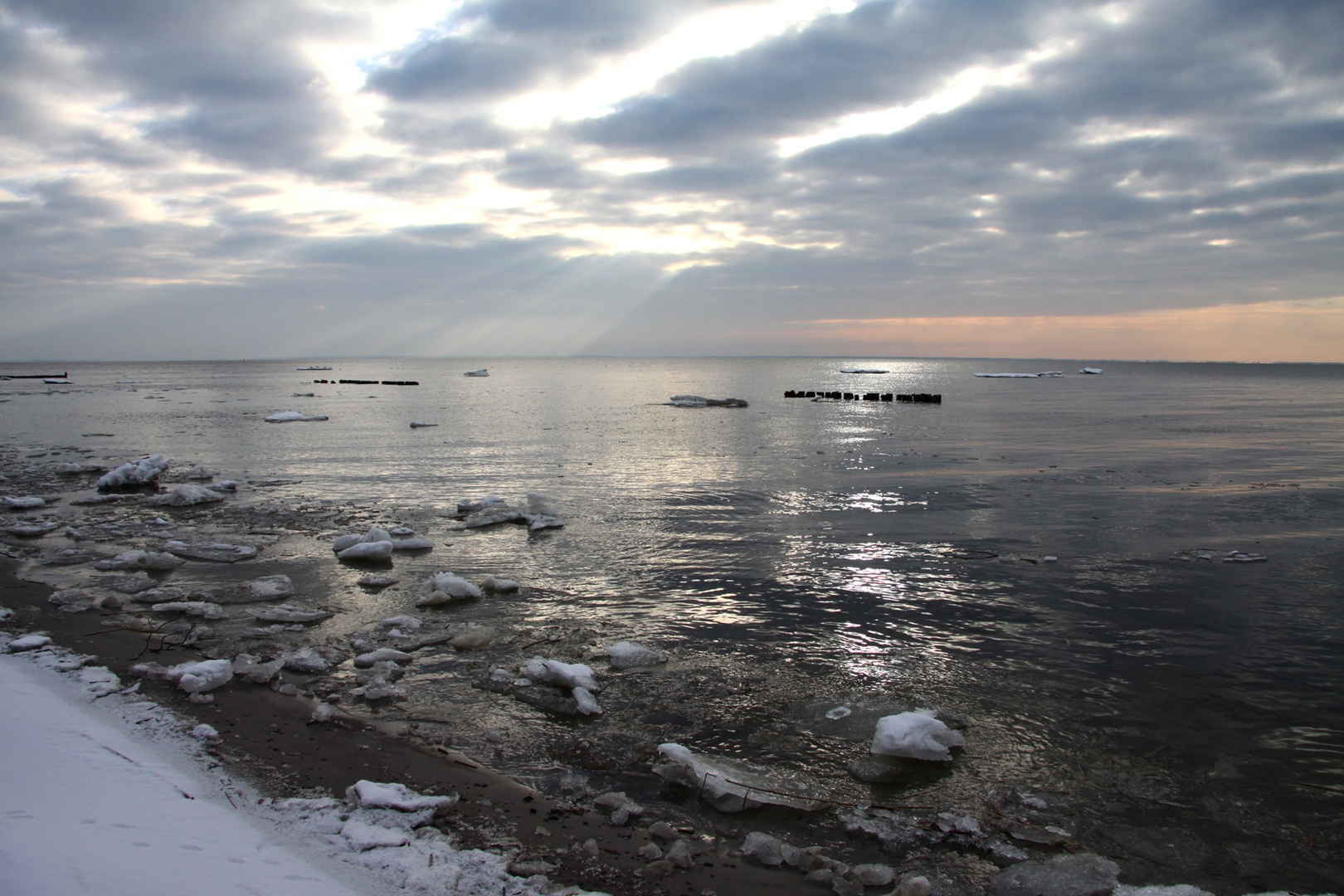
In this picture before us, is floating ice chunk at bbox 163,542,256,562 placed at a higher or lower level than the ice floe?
lower

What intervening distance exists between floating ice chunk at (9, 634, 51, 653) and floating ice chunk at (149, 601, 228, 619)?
132 centimetres

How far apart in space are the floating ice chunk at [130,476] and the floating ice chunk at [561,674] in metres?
15.3

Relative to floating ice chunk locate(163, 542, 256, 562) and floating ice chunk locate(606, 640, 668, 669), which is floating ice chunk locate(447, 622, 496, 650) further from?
floating ice chunk locate(163, 542, 256, 562)

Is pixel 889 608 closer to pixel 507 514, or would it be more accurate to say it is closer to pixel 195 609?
pixel 507 514

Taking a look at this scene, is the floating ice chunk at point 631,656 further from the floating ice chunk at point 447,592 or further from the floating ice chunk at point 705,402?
the floating ice chunk at point 705,402

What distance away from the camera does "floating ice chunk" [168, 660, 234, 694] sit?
6.27 metres

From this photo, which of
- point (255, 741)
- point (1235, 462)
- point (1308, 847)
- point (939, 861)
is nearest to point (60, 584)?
point (255, 741)

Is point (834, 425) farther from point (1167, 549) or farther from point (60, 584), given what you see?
point (60, 584)

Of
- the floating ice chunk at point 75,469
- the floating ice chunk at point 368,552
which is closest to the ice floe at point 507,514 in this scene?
the floating ice chunk at point 368,552

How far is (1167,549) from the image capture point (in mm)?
11961

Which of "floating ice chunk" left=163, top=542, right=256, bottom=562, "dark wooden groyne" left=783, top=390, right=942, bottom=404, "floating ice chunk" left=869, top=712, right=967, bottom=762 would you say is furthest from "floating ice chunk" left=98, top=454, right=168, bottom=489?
"dark wooden groyne" left=783, top=390, right=942, bottom=404

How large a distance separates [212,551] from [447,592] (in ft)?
Result: 16.3

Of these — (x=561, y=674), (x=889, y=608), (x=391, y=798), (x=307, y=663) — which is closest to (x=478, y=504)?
(x=307, y=663)

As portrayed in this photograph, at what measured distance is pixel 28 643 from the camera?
7.01m
